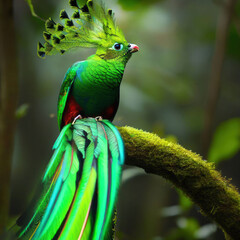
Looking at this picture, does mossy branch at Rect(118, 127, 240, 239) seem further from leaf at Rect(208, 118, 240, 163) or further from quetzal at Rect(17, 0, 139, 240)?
leaf at Rect(208, 118, 240, 163)

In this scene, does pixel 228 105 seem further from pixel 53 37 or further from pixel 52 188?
pixel 52 188

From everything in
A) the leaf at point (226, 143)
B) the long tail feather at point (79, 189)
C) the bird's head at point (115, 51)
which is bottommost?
the long tail feather at point (79, 189)

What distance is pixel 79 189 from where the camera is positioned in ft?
2.26

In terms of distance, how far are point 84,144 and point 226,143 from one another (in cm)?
118

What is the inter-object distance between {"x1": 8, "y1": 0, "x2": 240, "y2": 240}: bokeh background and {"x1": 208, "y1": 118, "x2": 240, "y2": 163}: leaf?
132mm

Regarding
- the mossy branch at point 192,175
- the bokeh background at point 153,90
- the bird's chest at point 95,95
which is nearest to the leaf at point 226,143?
the bokeh background at point 153,90

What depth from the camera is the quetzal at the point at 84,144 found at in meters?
0.65

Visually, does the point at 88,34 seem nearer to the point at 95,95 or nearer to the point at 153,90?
the point at 95,95

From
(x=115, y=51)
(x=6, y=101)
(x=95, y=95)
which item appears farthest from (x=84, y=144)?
(x=6, y=101)

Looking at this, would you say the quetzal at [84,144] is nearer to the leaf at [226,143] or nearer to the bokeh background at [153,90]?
the leaf at [226,143]

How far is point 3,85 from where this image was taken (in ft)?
4.79

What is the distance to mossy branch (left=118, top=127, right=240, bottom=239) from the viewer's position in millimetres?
904

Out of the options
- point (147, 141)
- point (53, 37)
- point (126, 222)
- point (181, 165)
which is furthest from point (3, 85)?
point (126, 222)

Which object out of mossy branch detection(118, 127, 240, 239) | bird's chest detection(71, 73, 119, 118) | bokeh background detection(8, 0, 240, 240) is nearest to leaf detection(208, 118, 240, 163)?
bokeh background detection(8, 0, 240, 240)
